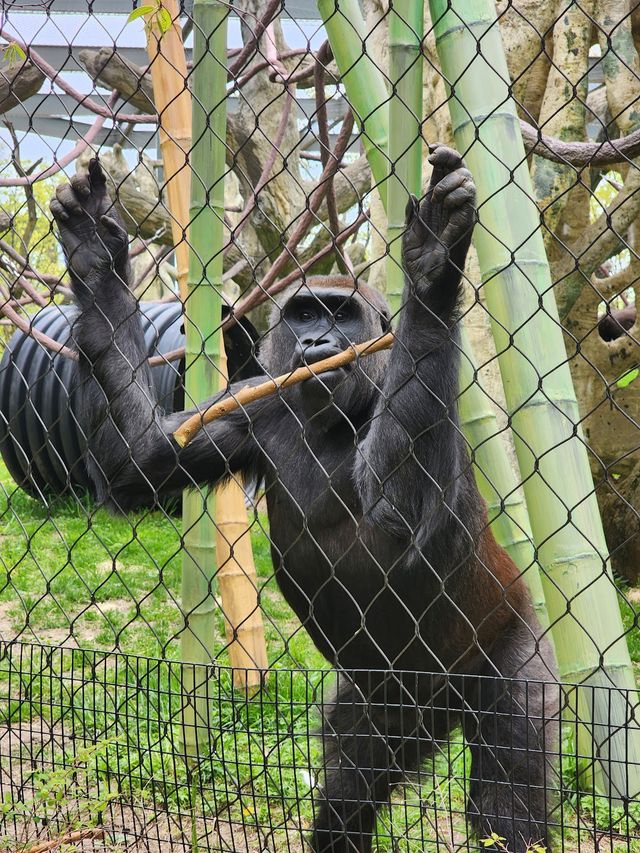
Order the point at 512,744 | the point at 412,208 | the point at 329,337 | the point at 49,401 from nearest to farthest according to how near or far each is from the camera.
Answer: the point at 412,208 < the point at 512,744 < the point at 329,337 < the point at 49,401

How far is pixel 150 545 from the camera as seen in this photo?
23.7 feet

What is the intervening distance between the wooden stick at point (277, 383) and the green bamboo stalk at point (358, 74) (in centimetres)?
73

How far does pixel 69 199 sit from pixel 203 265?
525 mm

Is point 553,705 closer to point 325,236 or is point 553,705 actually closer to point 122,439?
point 122,439

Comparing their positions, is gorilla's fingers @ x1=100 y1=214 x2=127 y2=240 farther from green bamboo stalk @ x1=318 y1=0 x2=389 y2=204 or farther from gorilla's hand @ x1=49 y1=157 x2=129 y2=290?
green bamboo stalk @ x1=318 y1=0 x2=389 y2=204

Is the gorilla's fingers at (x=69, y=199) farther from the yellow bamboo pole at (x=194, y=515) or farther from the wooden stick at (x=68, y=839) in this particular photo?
the wooden stick at (x=68, y=839)

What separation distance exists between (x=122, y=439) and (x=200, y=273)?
71cm

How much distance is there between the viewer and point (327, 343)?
10.2 ft

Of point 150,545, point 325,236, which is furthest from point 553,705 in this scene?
point 325,236

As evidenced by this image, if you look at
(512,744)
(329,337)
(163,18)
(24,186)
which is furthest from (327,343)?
(24,186)

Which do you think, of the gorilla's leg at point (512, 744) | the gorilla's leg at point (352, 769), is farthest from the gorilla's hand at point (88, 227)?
the gorilla's leg at point (512, 744)

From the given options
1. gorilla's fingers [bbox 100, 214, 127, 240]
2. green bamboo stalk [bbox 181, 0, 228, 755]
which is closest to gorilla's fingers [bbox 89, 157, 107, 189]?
gorilla's fingers [bbox 100, 214, 127, 240]

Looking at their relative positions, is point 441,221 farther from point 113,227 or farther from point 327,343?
point 113,227

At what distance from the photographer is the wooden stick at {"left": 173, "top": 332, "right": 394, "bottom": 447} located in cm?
271
